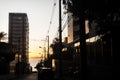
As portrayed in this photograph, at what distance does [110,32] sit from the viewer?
581 inches

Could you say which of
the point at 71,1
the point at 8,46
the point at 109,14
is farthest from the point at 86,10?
the point at 8,46

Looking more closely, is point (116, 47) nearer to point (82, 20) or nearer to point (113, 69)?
point (113, 69)

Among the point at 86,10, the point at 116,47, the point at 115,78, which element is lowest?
the point at 115,78

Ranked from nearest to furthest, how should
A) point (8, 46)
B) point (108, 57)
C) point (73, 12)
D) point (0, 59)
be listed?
point (73, 12) < point (108, 57) < point (0, 59) < point (8, 46)

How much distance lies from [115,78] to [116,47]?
2553mm

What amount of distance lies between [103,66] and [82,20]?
33.2ft

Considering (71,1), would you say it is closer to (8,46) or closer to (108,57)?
(108,57)

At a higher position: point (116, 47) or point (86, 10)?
point (86, 10)

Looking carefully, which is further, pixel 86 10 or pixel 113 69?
pixel 113 69

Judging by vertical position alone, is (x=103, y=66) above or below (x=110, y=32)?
below

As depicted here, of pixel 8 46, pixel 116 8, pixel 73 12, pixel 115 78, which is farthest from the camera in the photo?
pixel 8 46

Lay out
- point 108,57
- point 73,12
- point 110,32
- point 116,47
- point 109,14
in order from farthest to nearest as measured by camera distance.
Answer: point 108,57 < point 116,47 < point 73,12 < point 110,32 < point 109,14

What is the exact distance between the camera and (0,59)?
77125mm

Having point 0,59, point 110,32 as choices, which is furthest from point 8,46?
point 110,32
